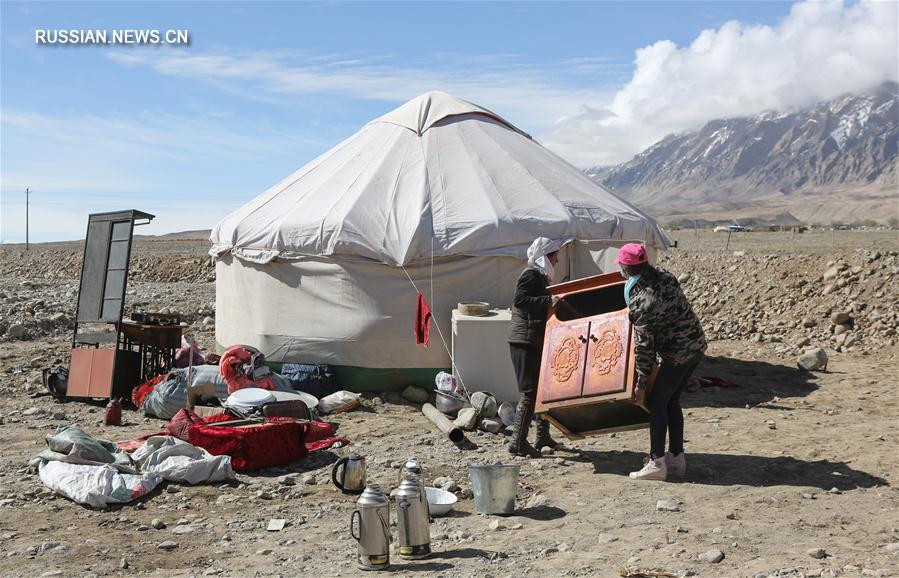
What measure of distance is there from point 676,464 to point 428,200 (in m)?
3.97

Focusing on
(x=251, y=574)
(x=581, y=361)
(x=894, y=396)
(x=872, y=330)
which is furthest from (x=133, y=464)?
(x=872, y=330)

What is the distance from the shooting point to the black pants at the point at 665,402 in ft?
18.1

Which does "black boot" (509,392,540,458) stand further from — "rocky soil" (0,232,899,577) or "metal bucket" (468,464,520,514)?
"metal bucket" (468,464,520,514)

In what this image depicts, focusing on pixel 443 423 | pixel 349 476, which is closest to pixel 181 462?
pixel 349 476

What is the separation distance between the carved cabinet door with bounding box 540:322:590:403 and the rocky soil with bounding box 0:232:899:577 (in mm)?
479

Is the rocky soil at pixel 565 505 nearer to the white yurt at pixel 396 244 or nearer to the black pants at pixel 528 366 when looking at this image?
the black pants at pixel 528 366

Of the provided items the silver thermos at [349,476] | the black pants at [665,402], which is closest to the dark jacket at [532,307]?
the black pants at [665,402]

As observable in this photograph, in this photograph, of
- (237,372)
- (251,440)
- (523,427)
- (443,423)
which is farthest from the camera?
(237,372)

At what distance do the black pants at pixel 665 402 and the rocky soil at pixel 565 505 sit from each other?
0.79 feet

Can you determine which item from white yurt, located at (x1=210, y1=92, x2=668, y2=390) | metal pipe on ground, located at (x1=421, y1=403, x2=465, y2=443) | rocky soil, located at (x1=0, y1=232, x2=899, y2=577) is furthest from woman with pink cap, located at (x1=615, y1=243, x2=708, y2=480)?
white yurt, located at (x1=210, y1=92, x2=668, y2=390)

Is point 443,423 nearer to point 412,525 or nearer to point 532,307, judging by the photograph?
point 532,307

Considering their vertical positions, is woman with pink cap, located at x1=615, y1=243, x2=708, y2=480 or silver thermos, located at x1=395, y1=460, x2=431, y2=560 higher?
woman with pink cap, located at x1=615, y1=243, x2=708, y2=480

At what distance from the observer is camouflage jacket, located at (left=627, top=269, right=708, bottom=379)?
5406 mm

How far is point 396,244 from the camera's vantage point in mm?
8562
